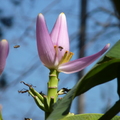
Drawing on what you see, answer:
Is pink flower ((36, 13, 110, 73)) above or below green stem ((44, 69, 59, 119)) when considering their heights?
above

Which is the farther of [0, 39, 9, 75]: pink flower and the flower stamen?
the flower stamen

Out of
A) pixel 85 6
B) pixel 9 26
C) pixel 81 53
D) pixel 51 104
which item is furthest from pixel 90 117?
pixel 9 26

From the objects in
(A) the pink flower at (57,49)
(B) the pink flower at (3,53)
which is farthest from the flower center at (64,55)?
(B) the pink flower at (3,53)

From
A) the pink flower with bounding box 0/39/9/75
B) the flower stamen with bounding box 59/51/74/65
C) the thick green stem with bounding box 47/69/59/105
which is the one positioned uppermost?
the pink flower with bounding box 0/39/9/75

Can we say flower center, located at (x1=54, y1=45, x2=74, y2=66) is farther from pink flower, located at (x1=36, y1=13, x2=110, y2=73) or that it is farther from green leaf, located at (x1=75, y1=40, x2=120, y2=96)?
green leaf, located at (x1=75, y1=40, x2=120, y2=96)

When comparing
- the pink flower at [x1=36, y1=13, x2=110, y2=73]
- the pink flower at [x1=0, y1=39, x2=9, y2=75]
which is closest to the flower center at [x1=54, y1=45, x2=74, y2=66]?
the pink flower at [x1=36, y1=13, x2=110, y2=73]

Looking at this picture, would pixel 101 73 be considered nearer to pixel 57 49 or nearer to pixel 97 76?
pixel 97 76

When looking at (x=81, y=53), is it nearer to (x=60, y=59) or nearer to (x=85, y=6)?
(x=85, y=6)

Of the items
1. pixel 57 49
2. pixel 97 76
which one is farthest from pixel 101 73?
pixel 57 49
